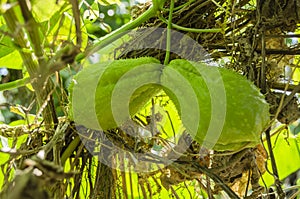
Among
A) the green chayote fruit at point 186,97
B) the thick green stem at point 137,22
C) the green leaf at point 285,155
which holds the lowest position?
the green leaf at point 285,155

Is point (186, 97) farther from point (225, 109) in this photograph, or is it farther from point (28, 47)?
point (28, 47)

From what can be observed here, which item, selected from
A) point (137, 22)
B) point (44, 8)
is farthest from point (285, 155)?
point (44, 8)

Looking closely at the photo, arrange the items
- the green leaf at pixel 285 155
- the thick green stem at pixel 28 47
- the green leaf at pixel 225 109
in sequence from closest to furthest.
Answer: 1. the thick green stem at pixel 28 47
2. the green leaf at pixel 225 109
3. the green leaf at pixel 285 155

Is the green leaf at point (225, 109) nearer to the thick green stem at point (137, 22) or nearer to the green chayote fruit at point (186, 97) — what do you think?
the green chayote fruit at point (186, 97)

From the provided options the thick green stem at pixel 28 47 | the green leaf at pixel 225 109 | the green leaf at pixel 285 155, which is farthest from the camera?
the green leaf at pixel 285 155

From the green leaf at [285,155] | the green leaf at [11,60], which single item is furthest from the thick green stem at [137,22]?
the green leaf at [285,155]

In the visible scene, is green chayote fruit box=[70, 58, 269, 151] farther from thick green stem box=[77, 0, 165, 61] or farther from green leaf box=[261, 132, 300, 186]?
green leaf box=[261, 132, 300, 186]

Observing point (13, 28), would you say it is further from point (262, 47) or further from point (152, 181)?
point (152, 181)

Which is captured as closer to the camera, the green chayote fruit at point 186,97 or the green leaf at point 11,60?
the green chayote fruit at point 186,97

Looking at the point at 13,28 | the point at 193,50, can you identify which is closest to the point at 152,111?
the point at 193,50
